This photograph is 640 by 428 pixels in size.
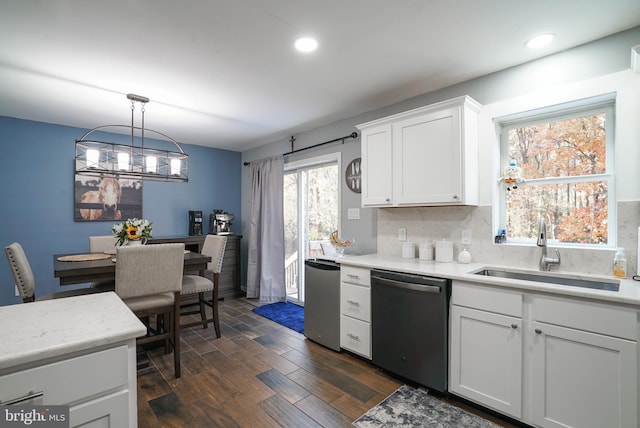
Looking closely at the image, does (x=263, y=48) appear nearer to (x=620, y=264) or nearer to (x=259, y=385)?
(x=259, y=385)

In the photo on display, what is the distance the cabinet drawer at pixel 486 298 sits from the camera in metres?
1.83

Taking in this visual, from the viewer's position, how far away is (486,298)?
6.37 feet

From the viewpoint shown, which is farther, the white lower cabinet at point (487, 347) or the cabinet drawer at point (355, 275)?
the cabinet drawer at point (355, 275)

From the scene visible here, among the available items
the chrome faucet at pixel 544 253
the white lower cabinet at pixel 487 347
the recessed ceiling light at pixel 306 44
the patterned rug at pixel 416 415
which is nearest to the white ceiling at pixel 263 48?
the recessed ceiling light at pixel 306 44

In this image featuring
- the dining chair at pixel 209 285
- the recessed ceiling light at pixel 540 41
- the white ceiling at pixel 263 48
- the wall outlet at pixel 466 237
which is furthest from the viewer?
the dining chair at pixel 209 285

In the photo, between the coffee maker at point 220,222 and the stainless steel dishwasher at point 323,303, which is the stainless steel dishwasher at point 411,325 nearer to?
the stainless steel dishwasher at point 323,303

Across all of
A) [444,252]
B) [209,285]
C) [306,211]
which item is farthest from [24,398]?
[306,211]

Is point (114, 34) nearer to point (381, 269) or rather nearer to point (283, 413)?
point (381, 269)

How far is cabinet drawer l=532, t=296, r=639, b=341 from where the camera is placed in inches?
58.9

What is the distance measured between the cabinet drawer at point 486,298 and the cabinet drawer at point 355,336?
2.78 feet

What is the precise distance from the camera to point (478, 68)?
2.43m

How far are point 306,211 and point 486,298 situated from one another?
2945mm

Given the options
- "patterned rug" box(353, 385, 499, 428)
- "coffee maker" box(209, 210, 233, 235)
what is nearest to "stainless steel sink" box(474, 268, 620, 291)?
"patterned rug" box(353, 385, 499, 428)

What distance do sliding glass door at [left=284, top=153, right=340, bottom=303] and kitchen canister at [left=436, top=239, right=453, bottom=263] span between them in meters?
1.55
